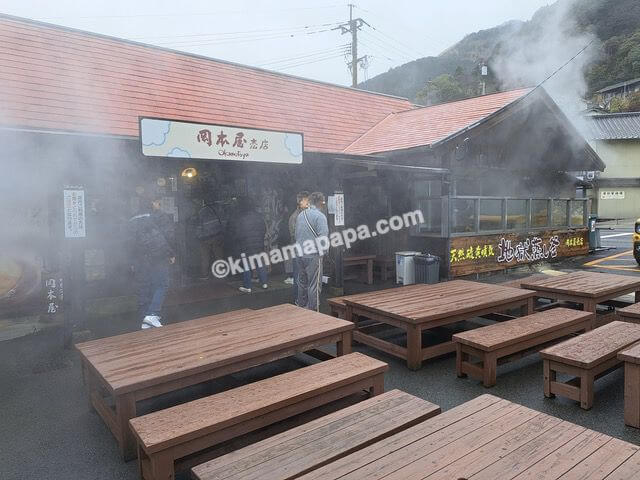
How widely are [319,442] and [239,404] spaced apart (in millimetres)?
612

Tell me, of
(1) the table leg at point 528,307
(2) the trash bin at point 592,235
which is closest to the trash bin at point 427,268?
(1) the table leg at point 528,307

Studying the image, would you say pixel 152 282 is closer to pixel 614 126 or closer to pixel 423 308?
pixel 423 308

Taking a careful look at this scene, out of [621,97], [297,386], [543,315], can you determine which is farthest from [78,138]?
[621,97]

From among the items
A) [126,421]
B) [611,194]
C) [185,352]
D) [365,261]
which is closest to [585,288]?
[365,261]

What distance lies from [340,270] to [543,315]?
11.7ft

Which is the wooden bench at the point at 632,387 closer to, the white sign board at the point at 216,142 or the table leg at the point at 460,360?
the table leg at the point at 460,360

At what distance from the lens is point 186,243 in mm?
7703

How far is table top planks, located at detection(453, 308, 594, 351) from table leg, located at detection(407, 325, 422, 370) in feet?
1.10

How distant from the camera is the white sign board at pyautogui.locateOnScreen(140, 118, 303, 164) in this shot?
502 centimetres

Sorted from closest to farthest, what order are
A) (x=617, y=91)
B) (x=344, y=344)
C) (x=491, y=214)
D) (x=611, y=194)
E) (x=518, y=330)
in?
1. (x=344, y=344)
2. (x=518, y=330)
3. (x=491, y=214)
4. (x=611, y=194)
5. (x=617, y=91)

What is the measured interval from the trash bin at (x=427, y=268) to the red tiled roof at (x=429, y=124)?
2059 millimetres

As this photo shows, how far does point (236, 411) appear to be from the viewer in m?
2.42

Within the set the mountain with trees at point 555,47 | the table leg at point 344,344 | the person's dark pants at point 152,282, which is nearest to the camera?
the table leg at point 344,344

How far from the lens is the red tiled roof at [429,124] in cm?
827
